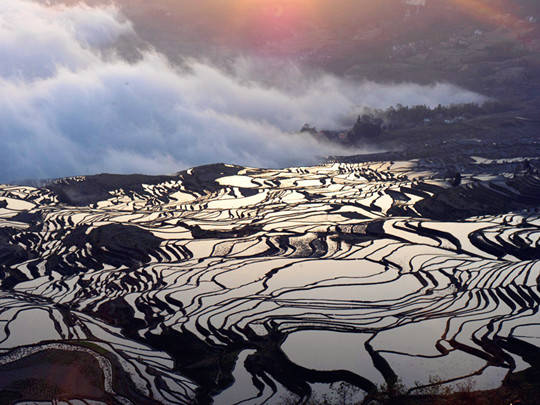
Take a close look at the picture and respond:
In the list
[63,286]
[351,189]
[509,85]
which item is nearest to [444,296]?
[63,286]

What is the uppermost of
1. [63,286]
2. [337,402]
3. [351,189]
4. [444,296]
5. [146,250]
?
[351,189]

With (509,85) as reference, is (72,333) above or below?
below

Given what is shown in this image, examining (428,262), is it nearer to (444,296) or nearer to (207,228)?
(444,296)

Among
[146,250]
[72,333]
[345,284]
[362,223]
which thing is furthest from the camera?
[362,223]

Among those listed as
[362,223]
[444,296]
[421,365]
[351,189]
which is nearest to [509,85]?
[351,189]

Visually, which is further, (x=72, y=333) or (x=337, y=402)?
(x=72, y=333)

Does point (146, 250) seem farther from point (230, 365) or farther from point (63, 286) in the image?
point (230, 365)

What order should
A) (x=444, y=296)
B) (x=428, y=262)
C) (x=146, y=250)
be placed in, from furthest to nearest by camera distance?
(x=146, y=250) < (x=428, y=262) < (x=444, y=296)
